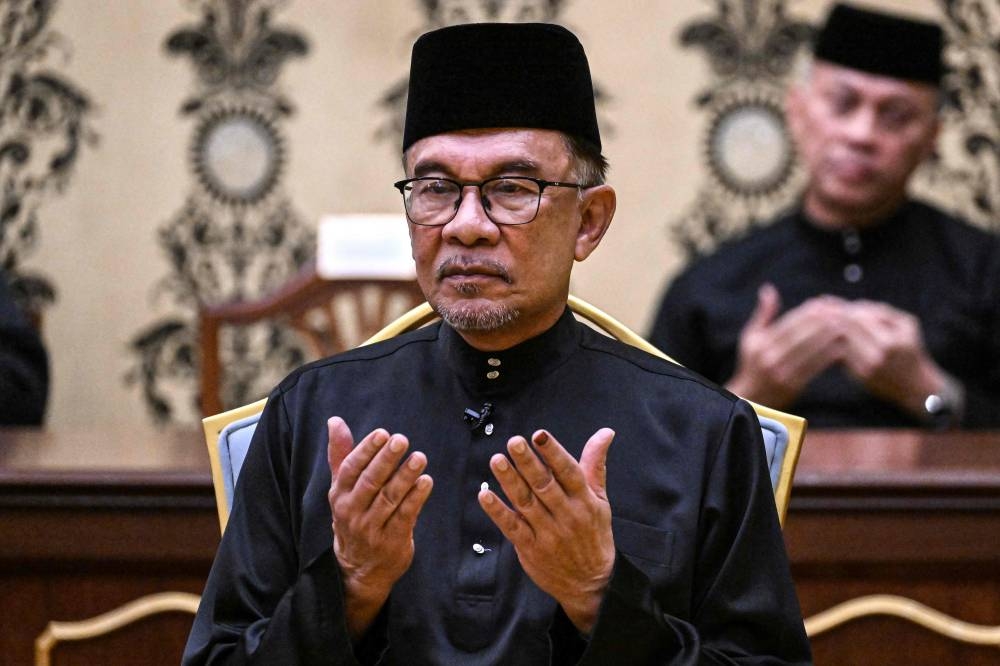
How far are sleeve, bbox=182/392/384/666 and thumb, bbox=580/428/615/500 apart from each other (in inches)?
12.2

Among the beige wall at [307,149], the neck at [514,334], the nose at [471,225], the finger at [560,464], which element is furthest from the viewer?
the beige wall at [307,149]

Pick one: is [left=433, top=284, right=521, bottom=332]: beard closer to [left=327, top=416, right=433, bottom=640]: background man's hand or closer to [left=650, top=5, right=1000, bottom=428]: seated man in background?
[left=327, top=416, right=433, bottom=640]: background man's hand

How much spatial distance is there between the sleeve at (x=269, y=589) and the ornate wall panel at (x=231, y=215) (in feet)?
9.20

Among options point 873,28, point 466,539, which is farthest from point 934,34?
point 466,539

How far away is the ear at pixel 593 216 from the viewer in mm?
1867

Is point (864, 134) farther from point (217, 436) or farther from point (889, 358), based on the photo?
point (217, 436)

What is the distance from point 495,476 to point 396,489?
14 centimetres

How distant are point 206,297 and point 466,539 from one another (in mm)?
3018

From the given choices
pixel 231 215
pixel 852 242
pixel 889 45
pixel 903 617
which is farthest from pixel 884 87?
pixel 231 215

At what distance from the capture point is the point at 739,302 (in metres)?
3.84

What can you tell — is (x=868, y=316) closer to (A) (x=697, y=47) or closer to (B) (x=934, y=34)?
(B) (x=934, y=34)

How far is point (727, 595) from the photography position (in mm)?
1672

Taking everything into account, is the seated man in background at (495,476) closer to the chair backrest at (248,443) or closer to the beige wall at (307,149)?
the chair backrest at (248,443)

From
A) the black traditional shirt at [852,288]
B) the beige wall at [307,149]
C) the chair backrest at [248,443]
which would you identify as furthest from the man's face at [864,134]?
the chair backrest at [248,443]
